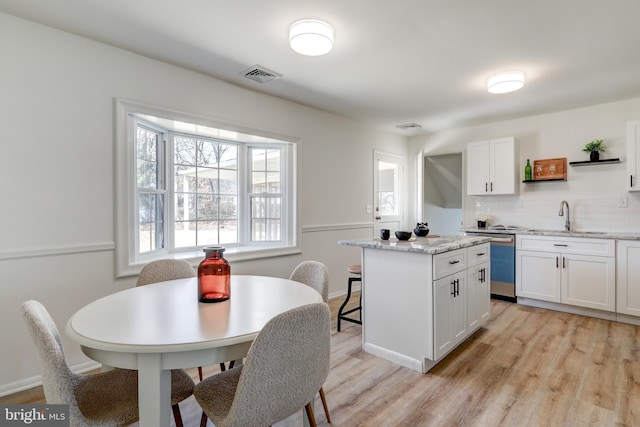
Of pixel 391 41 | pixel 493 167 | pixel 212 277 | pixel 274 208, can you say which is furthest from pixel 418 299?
pixel 493 167

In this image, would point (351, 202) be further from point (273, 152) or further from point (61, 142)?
point (61, 142)

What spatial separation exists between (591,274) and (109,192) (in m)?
4.78

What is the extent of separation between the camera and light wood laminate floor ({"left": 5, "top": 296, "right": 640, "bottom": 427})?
183 cm

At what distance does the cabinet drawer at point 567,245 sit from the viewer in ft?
11.0

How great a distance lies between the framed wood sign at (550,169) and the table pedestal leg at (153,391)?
4704 mm

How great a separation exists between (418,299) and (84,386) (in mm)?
1994

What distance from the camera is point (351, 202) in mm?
4570

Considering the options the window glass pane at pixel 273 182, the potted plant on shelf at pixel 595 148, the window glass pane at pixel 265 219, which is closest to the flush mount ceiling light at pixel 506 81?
the potted plant on shelf at pixel 595 148

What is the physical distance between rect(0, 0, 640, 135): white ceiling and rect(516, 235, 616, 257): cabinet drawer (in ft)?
5.33

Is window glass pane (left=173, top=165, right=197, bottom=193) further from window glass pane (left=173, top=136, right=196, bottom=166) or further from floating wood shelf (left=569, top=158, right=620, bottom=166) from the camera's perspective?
floating wood shelf (left=569, top=158, right=620, bottom=166)

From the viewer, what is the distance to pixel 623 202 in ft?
12.1

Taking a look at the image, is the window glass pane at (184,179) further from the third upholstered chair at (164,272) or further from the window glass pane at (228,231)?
the third upholstered chair at (164,272)

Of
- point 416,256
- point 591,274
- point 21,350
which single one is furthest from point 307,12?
point 591,274

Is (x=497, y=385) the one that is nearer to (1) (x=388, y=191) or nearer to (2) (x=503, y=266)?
(2) (x=503, y=266)
